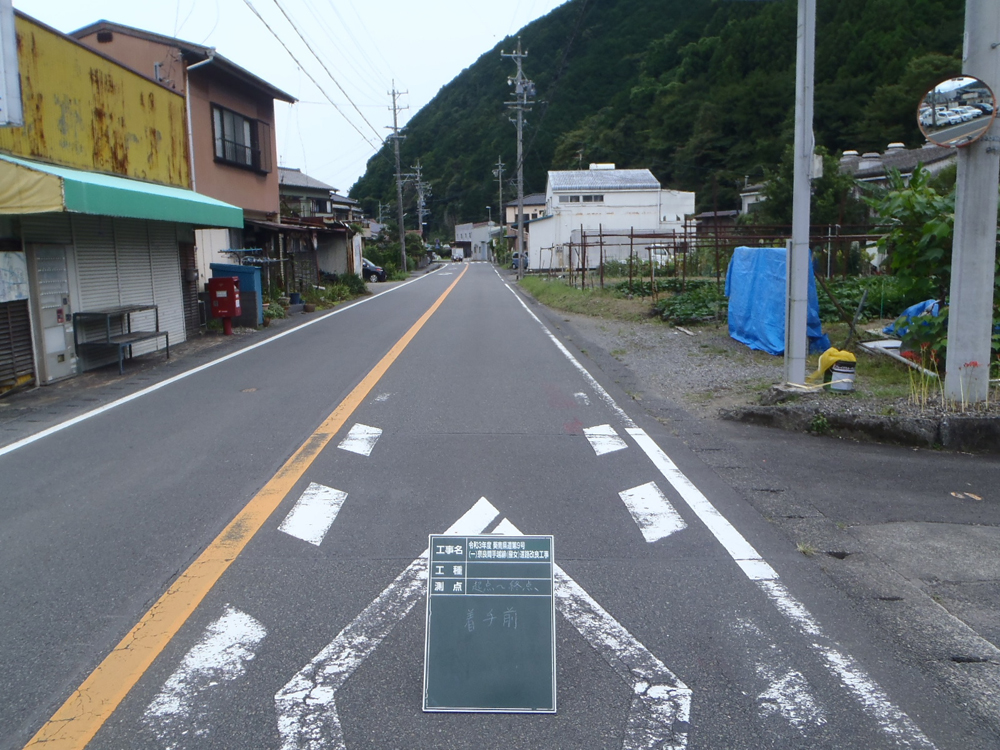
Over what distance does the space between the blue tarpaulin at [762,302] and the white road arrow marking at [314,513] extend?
9.72 m

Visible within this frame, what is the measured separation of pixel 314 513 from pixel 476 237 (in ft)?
411

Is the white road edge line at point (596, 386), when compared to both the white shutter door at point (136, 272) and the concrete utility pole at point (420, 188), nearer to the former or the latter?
the white shutter door at point (136, 272)

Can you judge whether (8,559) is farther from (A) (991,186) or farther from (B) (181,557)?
(A) (991,186)

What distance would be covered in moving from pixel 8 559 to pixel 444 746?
127 inches

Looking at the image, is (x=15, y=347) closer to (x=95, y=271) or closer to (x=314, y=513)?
(x=95, y=271)

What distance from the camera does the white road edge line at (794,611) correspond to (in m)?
3.14

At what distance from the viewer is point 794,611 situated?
4109 millimetres

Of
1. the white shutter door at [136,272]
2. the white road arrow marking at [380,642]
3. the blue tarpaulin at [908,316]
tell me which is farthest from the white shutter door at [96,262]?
the blue tarpaulin at [908,316]

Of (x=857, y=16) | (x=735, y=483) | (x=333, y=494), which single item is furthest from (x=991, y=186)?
(x=857, y=16)

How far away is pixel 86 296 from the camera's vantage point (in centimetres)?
1234

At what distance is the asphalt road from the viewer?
3160 mm

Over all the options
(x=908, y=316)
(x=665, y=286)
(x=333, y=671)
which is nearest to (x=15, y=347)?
(x=333, y=671)

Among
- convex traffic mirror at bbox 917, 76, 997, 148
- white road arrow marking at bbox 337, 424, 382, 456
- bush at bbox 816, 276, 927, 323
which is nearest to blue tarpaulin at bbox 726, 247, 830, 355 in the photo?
bush at bbox 816, 276, 927, 323

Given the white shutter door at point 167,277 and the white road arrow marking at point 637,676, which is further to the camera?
the white shutter door at point 167,277
